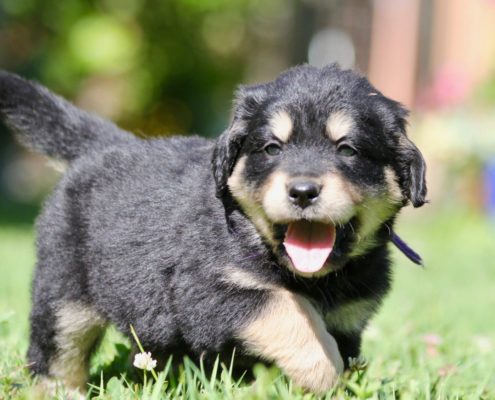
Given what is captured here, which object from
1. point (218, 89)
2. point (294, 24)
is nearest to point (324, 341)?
point (218, 89)

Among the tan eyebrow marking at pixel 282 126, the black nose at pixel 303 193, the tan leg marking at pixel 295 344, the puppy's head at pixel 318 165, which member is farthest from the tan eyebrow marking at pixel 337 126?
the tan leg marking at pixel 295 344

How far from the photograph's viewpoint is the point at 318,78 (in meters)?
2.91

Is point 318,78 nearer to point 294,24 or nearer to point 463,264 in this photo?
point 463,264

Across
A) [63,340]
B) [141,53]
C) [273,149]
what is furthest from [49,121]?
[141,53]

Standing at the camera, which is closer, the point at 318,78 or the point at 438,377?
the point at 318,78

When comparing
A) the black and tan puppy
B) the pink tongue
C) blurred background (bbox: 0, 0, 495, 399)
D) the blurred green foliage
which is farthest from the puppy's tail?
the blurred green foliage

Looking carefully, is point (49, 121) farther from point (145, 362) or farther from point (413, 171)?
point (413, 171)

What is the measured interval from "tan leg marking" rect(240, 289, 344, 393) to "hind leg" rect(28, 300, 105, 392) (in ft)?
2.79

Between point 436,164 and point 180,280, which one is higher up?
point 180,280

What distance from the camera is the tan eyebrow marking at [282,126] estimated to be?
2795mm

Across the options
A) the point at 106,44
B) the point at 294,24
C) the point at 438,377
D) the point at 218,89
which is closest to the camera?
the point at 438,377

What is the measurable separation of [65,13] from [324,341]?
881 centimetres

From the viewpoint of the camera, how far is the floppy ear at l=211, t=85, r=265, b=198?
2908 mm

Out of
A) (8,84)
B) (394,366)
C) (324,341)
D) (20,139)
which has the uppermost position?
(8,84)
